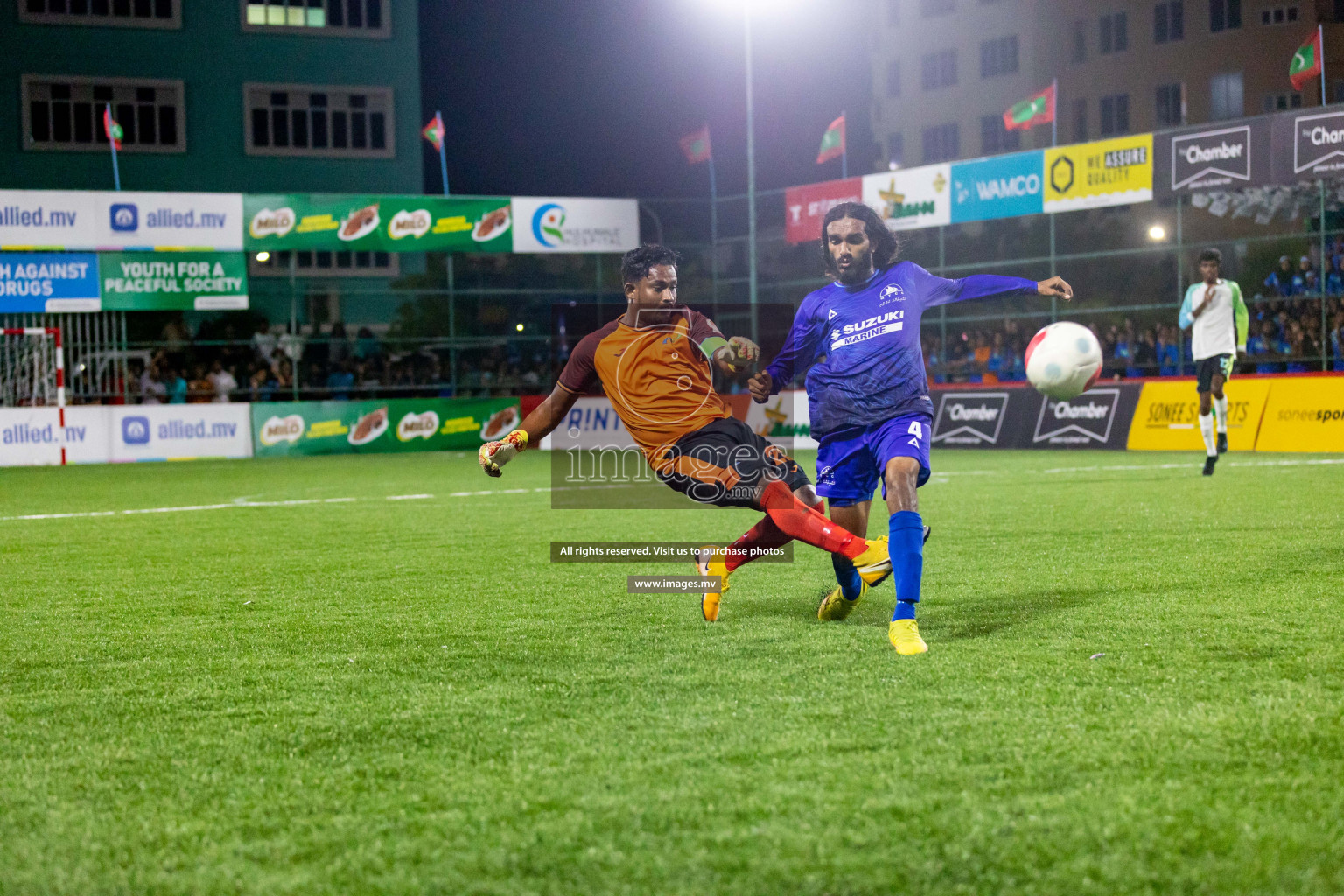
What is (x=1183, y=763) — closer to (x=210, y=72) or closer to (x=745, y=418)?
(x=745, y=418)

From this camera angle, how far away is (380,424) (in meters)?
27.0

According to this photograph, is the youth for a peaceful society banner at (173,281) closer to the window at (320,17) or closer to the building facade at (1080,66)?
the window at (320,17)

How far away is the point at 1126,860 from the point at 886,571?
2697mm

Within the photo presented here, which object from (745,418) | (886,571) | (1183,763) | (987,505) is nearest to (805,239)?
(745,418)

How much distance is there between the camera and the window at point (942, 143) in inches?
2447

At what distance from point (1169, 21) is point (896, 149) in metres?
15.5

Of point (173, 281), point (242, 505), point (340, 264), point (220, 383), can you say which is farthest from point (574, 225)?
point (242, 505)

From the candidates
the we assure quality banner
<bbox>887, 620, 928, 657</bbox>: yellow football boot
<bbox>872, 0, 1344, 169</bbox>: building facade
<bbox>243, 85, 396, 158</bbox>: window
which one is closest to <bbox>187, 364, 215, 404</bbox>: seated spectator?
the we assure quality banner

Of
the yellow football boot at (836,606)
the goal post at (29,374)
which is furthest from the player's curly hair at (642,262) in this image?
the goal post at (29,374)

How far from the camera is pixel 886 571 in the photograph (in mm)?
5441

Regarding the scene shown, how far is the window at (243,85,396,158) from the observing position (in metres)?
35.4

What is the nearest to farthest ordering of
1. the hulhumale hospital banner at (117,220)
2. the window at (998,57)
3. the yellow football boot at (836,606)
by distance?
the yellow football boot at (836,606)
the hulhumale hospital banner at (117,220)
the window at (998,57)

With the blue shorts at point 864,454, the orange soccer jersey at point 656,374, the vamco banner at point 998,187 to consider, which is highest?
the vamco banner at point 998,187

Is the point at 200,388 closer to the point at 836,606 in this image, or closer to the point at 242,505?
the point at 242,505
